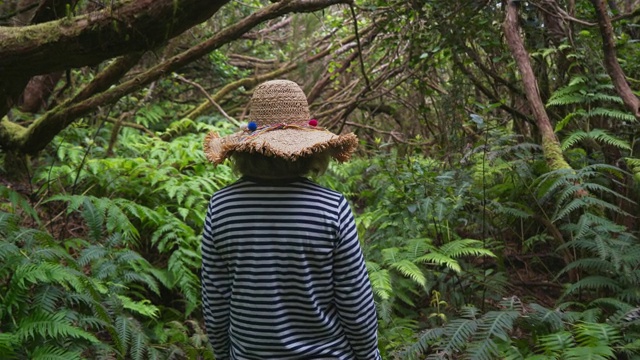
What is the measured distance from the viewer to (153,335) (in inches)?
152

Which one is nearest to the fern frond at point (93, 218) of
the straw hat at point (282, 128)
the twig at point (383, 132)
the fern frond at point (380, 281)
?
the fern frond at point (380, 281)

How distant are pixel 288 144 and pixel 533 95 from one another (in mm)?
2954

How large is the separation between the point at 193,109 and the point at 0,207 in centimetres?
488

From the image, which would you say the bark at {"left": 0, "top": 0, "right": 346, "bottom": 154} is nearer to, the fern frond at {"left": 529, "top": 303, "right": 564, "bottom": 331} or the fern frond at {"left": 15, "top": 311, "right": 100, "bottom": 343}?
the fern frond at {"left": 15, "top": 311, "right": 100, "bottom": 343}

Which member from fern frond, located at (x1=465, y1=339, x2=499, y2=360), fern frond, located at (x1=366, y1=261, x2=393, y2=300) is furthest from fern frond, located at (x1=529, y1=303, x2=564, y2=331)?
fern frond, located at (x1=366, y1=261, x2=393, y2=300)

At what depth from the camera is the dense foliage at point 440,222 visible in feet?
9.80

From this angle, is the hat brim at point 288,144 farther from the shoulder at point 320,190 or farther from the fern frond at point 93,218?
the fern frond at point 93,218

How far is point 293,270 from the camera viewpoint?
1938mm

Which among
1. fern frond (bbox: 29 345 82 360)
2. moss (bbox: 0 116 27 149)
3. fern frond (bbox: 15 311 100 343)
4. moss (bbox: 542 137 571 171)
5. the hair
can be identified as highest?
the hair

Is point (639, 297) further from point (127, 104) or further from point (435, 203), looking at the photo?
point (127, 104)

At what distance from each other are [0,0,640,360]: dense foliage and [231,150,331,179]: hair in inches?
54.3

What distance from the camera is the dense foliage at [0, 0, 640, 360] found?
9.80 feet

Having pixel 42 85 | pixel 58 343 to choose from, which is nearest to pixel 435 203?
pixel 58 343

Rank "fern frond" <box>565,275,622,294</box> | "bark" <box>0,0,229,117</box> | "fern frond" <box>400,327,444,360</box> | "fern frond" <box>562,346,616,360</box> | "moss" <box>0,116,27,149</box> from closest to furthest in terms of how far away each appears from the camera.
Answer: "fern frond" <box>562,346,616,360</box> → "fern frond" <box>400,327,444,360</box> → "bark" <box>0,0,229,117</box> → "fern frond" <box>565,275,622,294</box> → "moss" <box>0,116,27,149</box>
